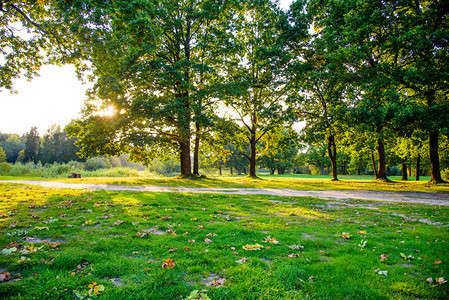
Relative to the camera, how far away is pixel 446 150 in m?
27.5

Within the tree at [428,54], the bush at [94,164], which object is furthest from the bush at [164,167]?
the tree at [428,54]

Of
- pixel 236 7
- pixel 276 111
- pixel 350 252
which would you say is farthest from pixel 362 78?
pixel 350 252

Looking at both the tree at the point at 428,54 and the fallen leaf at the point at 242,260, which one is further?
the tree at the point at 428,54

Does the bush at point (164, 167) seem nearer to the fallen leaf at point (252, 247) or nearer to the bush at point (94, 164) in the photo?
the bush at point (94, 164)

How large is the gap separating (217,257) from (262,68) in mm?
24090

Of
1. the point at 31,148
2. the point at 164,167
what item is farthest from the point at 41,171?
the point at 31,148

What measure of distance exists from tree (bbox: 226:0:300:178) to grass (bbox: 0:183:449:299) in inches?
665

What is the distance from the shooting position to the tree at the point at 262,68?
909 inches

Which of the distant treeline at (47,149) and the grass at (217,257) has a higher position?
the distant treeline at (47,149)

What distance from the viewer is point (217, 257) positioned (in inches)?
162

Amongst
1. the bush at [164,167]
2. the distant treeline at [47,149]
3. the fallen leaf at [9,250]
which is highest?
the distant treeline at [47,149]

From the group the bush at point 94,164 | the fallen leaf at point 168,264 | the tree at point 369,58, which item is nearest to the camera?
the fallen leaf at point 168,264

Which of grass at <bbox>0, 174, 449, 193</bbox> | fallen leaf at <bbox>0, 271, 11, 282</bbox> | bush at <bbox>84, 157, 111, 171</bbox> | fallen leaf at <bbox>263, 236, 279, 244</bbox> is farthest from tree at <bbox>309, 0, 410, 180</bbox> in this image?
bush at <bbox>84, 157, 111, 171</bbox>

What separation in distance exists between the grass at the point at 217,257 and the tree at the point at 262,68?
1690 cm
